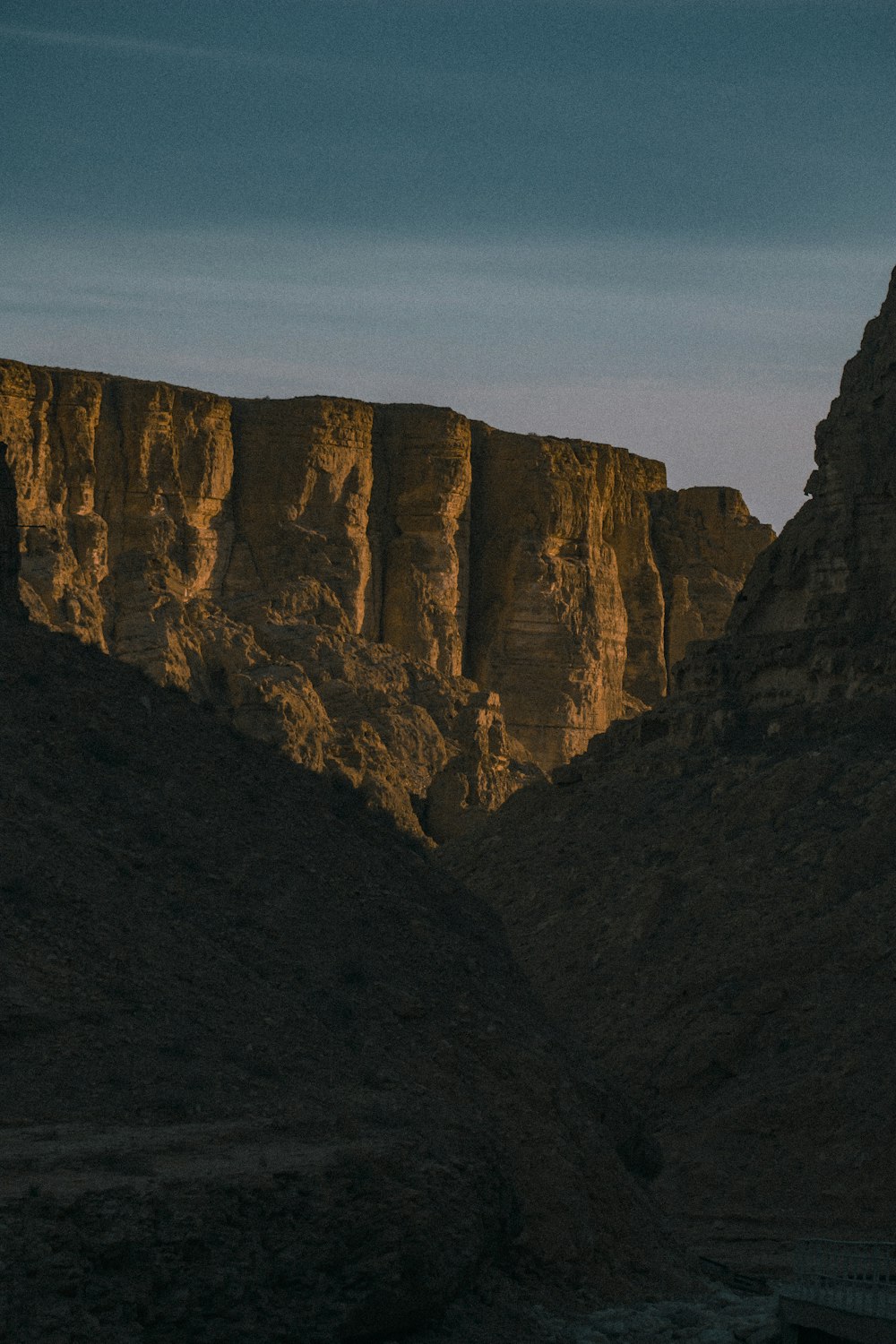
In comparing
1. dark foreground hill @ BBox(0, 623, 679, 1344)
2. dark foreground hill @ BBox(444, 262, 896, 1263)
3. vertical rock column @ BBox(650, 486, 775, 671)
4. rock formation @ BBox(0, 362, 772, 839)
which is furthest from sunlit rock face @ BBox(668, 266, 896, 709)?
vertical rock column @ BBox(650, 486, 775, 671)

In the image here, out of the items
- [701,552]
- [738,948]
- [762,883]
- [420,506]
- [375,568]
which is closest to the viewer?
[738,948]

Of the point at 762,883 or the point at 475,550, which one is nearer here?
the point at 762,883

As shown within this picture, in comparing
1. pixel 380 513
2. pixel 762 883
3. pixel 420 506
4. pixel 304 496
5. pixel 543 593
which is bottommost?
pixel 762 883

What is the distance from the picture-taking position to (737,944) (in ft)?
138

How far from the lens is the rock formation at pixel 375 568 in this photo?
225 ft

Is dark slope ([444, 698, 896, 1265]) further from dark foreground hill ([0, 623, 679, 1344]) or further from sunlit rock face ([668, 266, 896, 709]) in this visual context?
dark foreground hill ([0, 623, 679, 1344])

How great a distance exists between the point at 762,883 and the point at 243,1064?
23.8 metres

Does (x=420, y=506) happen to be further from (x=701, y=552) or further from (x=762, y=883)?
(x=762, y=883)

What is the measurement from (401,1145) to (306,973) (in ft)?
10.8

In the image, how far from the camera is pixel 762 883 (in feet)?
143

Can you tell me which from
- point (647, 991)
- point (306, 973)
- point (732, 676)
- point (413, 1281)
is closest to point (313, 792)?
point (306, 973)

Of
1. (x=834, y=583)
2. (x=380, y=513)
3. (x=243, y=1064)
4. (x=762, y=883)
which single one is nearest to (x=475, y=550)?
(x=380, y=513)

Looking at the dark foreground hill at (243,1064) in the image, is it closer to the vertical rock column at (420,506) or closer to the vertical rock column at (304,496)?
the vertical rock column at (304,496)

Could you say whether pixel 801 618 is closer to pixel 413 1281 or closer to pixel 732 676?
pixel 732 676
